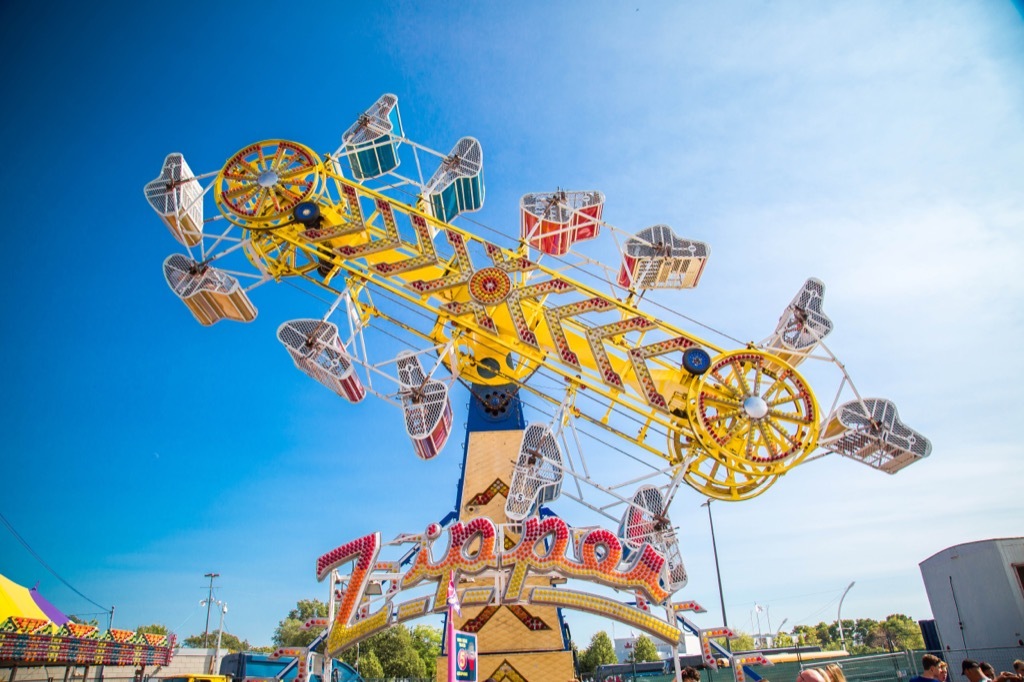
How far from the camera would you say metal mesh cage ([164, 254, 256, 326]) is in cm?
1647

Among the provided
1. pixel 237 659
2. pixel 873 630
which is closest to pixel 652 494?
pixel 237 659

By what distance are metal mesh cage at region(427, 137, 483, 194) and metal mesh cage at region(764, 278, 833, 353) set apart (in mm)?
9145

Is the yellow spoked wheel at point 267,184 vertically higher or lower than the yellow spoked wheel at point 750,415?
higher

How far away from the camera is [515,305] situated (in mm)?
17453

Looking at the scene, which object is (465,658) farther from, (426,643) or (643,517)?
(426,643)

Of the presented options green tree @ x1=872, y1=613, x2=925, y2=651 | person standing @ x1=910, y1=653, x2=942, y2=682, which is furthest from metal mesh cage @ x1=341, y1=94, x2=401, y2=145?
green tree @ x1=872, y1=613, x2=925, y2=651

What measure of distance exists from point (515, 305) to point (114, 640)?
68.4 ft

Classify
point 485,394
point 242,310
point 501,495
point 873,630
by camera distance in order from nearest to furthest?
point 242,310, point 501,495, point 485,394, point 873,630

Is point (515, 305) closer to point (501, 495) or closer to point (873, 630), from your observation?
point (501, 495)

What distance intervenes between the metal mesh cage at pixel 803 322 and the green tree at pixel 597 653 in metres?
46.0

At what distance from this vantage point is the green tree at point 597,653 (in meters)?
56.1

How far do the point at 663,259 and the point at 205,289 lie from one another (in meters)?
11.5

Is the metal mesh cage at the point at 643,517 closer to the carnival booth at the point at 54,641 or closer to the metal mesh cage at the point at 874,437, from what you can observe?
the metal mesh cage at the point at 874,437

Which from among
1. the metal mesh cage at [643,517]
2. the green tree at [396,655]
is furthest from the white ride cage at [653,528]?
the green tree at [396,655]
